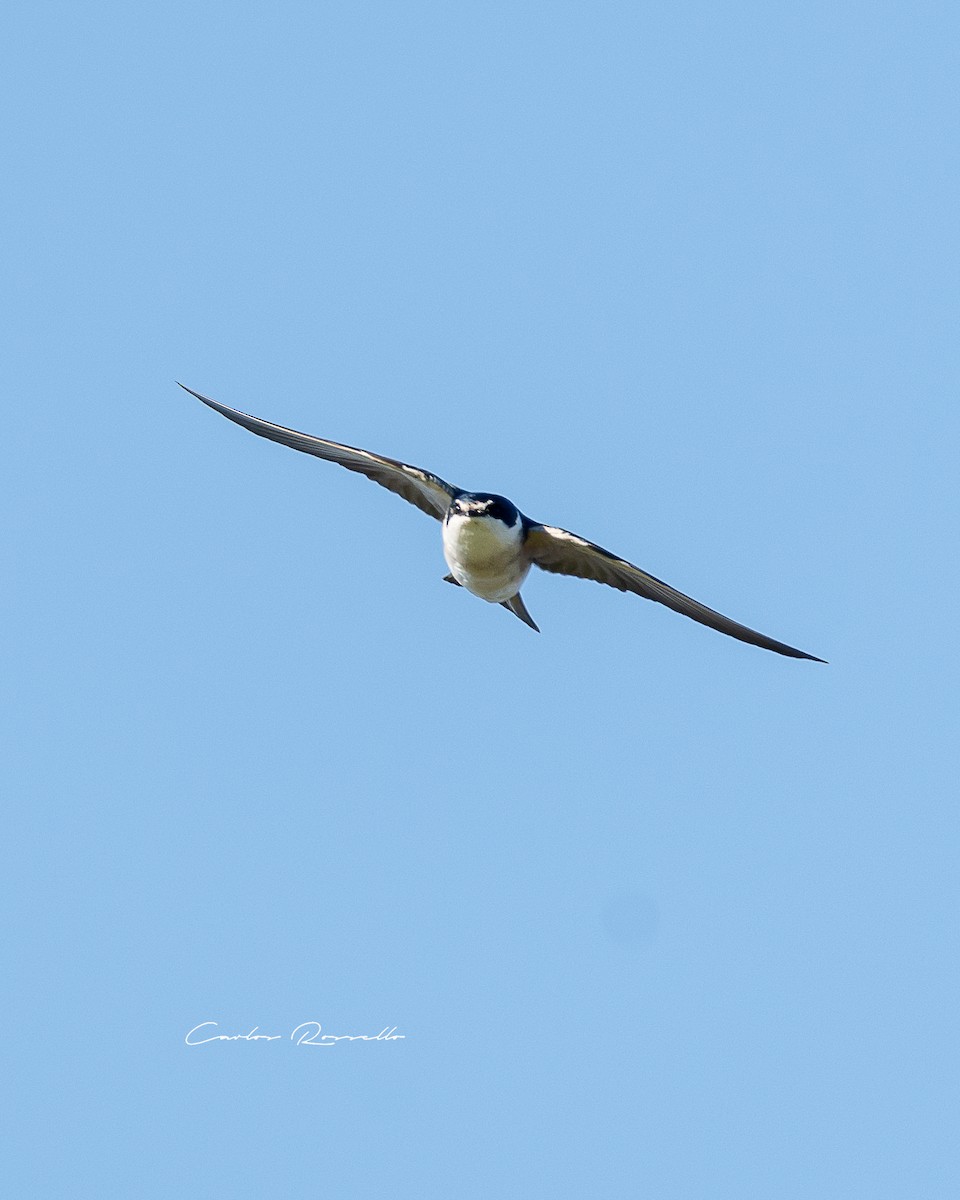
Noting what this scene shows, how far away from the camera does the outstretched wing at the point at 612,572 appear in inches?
494

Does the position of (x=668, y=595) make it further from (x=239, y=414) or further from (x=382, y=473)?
(x=239, y=414)

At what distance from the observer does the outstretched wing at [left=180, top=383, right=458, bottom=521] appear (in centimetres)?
1319

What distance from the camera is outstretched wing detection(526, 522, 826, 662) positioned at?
12547mm

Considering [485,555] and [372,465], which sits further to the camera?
[372,465]

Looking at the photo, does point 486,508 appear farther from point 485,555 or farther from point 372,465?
point 372,465

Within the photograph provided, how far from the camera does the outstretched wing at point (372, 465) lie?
519 inches

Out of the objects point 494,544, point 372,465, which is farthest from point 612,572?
point 372,465

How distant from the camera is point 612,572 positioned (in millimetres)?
12992

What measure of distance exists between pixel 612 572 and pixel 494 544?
3.30ft

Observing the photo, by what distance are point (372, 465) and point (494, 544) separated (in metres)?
1.53

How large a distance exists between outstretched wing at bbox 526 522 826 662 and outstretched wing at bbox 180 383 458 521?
2.63 ft

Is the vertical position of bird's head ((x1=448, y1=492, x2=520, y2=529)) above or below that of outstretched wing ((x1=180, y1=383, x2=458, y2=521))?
below

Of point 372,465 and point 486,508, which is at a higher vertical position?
point 372,465

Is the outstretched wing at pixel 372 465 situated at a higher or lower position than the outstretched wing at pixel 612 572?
higher
